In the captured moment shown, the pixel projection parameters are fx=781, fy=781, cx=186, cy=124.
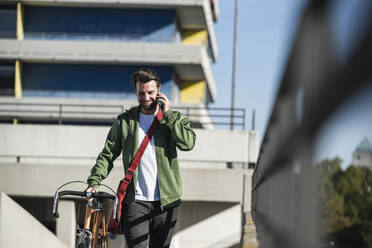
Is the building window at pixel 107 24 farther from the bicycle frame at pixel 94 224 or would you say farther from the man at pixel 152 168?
the bicycle frame at pixel 94 224

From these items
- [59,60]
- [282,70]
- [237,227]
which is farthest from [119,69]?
[282,70]

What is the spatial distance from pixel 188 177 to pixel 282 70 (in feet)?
60.2

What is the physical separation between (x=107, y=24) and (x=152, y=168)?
130 ft

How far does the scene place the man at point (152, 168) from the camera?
202 inches

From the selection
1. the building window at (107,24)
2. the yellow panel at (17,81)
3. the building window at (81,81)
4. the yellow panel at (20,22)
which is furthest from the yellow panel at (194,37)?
the yellow panel at (17,81)

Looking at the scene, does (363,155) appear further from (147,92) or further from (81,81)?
(81,81)

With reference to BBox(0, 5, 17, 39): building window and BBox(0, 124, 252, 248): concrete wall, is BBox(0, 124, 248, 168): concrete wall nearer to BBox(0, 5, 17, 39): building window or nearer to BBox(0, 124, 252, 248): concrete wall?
BBox(0, 124, 252, 248): concrete wall

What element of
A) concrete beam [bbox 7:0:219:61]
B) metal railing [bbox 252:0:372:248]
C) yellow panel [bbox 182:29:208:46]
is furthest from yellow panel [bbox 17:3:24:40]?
metal railing [bbox 252:0:372:248]

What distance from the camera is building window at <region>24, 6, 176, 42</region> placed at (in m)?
44.1

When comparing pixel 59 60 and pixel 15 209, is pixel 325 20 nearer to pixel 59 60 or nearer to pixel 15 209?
pixel 15 209

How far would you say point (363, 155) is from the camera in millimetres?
894

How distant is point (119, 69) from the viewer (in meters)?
44.2

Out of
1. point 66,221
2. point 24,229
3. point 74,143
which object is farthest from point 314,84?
point 74,143

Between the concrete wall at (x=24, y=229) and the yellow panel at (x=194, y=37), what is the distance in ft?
101
